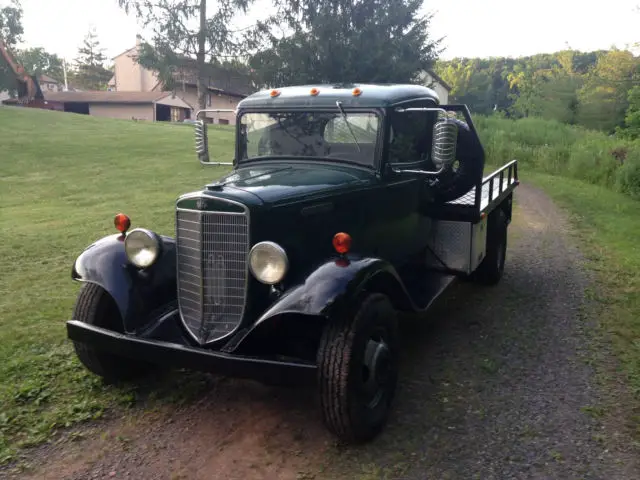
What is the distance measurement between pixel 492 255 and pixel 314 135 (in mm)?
3097

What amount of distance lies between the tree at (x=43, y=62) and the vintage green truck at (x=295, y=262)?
89.7m

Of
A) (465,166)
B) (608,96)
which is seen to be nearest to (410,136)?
(465,166)

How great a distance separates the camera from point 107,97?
50656mm

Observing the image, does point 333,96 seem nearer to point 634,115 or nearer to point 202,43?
point 634,115

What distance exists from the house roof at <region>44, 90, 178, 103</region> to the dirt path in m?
45.9

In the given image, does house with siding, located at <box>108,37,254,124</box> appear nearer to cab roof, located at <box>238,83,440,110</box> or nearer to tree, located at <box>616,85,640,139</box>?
cab roof, located at <box>238,83,440,110</box>

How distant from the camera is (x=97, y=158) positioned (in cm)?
1934

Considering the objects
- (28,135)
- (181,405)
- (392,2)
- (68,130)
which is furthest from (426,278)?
(68,130)

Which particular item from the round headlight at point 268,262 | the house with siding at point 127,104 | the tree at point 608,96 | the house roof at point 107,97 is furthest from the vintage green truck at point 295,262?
the house roof at point 107,97

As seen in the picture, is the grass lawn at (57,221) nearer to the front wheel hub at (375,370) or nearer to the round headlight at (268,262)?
the round headlight at (268,262)

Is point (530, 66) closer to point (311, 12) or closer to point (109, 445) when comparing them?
point (311, 12)

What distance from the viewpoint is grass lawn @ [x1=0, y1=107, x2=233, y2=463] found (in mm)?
4027

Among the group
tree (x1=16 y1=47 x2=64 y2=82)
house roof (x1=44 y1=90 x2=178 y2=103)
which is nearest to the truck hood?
house roof (x1=44 y1=90 x2=178 y2=103)

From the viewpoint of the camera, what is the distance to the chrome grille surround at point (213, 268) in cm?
362
